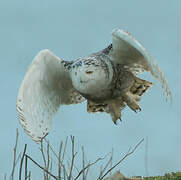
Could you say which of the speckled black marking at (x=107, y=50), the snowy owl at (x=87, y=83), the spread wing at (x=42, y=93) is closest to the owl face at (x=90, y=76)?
the snowy owl at (x=87, y=83)

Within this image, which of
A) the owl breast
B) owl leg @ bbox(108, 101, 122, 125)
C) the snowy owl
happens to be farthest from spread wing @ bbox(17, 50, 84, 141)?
owl leg @ bbox(108, 101, 122, 125)

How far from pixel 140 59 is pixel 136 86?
50cm

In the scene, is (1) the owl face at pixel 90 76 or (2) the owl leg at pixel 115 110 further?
(2) the owl leg at pixel 115 110

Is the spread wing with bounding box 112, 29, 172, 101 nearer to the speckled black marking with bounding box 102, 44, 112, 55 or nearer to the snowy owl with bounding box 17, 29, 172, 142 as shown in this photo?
the snowy owl with bounding box 17, 29, 172, 142

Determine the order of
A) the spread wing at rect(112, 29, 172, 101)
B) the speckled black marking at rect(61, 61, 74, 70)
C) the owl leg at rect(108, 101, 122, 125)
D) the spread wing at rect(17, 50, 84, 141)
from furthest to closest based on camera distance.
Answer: the owl leg at rect(108, 101, 122, 125) < the speckled black marking at rect(61, 61, 74, 70) < the spread wing at rect(17, 50, 84, 141) < the spread wing at rect(112, 29, 172, 101)

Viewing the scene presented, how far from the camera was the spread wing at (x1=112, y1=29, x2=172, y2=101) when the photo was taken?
305cm

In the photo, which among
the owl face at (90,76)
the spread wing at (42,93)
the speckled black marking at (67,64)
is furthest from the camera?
the speckled black marking at (67,64)

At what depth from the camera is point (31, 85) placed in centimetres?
401

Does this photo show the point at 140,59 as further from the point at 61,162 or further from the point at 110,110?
the point at 61,162

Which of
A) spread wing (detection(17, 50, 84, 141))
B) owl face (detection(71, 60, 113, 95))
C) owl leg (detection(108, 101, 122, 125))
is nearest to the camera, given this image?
owl face (detection(71, 60, 113, 95))

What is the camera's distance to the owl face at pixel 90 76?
3.71 metres

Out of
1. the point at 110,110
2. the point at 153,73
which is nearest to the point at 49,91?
the point at 110,110

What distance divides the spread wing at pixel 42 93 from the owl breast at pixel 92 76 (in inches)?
11.0

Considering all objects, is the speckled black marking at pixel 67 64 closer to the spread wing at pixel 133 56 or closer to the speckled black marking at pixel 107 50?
the speckled black marking at pixel 107 50
